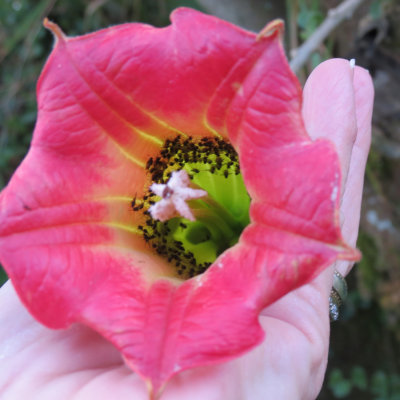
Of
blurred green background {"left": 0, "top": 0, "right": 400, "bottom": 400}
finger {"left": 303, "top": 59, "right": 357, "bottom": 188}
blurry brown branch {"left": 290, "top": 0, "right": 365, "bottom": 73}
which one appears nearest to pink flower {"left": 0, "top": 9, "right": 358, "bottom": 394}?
finger {"left": 303, "top": 59, "right": 357, "bottom": 188}

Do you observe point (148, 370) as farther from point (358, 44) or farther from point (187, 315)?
point (358, 44)

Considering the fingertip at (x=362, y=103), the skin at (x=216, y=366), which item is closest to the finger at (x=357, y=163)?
the fingertip at (x=362, y=103)

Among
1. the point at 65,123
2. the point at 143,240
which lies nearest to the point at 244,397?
the point at 143,240

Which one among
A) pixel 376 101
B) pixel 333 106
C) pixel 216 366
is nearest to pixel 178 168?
pixel 333 106

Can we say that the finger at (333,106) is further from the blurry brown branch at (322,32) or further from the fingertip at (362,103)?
the blurry brown branch at (322,32)

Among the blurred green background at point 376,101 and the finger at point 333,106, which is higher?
the finger at point 333,106
